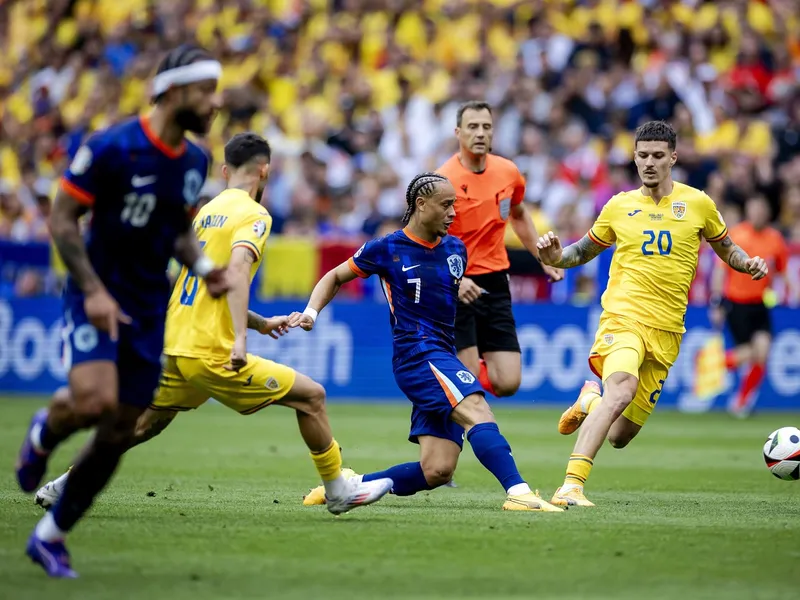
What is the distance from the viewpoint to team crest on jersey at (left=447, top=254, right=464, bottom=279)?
29.3 ft

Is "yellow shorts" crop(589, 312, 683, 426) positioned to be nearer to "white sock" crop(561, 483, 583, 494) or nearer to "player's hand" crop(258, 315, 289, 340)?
"white sock" crop(561, 483, 583, 494)

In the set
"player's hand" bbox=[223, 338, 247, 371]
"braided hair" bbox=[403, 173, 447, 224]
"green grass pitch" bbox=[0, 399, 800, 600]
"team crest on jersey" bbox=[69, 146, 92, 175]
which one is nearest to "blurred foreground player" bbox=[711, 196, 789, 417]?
"green grass pitch" bbox=[0, 399, 800, 600]

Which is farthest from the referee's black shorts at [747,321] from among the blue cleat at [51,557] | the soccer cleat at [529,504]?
the blue cleat at [51,557]

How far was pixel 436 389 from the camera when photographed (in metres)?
8.59

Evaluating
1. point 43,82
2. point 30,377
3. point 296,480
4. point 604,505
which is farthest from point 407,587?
point 43,82

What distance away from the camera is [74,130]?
85.3 ft

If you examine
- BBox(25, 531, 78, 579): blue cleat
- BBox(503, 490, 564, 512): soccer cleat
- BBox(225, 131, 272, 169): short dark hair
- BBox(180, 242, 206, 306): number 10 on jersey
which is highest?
BBox(225, 131, 272, 169): short dark hair

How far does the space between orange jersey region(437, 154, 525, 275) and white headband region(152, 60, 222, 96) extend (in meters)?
5.05

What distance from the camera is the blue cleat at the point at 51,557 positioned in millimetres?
5980

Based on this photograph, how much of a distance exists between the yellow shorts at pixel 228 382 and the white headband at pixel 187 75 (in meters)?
2.13

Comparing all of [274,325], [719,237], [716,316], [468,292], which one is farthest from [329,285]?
[716,316]

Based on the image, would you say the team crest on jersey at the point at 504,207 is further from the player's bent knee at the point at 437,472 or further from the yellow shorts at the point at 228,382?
the yellow shorts at the point at 228,382

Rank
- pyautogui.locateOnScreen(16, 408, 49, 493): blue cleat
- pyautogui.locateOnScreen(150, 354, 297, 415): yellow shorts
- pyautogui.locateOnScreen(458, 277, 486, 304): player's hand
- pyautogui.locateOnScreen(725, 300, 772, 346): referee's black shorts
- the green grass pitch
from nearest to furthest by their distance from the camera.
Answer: the green grass pitch, pyautogui.locateOnScreen(16, 408, 49, 493): blue cleat, pyautogui.locateOnScreen(150, 354, 297, 415): yellow shorts, pyautogui.locateOnScreen(458, 277, 486, 304): player's hand, pyautogui.locateOnScreen(725, 300, 772, 346): referee's black shorts

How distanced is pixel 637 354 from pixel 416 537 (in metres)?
2.88
